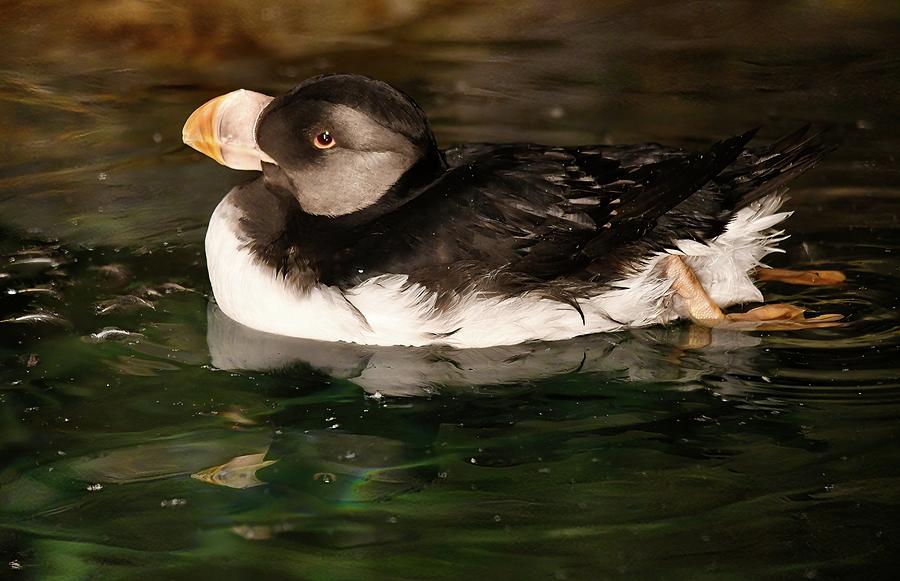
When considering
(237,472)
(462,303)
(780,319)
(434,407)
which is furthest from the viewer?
(780,319)

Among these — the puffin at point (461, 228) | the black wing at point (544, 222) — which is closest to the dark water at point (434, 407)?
the puffin at point (461, 228)

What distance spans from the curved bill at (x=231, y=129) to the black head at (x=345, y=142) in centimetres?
7

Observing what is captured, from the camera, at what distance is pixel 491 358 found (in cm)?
500

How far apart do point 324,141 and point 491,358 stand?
97 cm

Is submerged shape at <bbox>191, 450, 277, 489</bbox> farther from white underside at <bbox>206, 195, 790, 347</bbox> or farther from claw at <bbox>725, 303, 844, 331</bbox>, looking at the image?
claw at <bbox>725, 303, 844, 331</bbox>

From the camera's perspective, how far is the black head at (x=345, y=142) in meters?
4.86

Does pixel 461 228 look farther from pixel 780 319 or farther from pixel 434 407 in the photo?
pixel 780 319

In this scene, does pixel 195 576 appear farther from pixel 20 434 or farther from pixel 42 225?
pixel 42 225

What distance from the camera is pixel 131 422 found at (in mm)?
4594

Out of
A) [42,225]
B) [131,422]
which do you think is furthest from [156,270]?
[131,422]

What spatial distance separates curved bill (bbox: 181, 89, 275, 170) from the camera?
5.13 m

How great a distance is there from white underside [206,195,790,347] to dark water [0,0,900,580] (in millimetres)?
85

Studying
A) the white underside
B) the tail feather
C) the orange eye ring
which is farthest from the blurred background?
the tail feather

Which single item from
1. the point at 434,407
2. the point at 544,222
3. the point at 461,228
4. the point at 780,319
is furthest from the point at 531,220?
the point at 780,319
